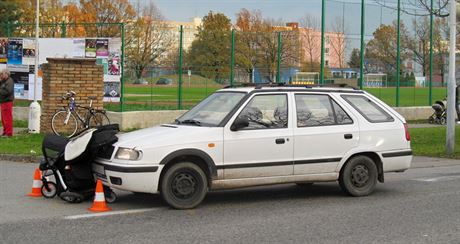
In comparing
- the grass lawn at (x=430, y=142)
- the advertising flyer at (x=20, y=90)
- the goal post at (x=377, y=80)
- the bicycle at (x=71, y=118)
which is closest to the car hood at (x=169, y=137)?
the grass lawn at (x=430, y=142)

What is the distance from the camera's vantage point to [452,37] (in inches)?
564

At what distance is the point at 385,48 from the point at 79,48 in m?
13.5

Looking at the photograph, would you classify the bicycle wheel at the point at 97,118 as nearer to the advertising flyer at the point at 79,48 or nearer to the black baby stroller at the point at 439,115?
the advertising flyer at the point at 79,48

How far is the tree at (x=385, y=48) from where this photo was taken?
82.9 feet

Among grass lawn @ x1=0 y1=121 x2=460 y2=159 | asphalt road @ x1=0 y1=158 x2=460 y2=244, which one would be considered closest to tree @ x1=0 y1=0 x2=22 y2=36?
grass lawn @ x1=0 y1=121 x2=460 y2=159

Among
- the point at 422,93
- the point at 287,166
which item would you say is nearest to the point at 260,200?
the point at 287,166

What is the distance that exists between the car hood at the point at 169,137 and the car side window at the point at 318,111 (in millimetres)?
1306

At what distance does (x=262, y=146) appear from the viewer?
26.2 feet

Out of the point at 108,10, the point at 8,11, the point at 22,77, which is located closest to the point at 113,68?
the point at 22,77

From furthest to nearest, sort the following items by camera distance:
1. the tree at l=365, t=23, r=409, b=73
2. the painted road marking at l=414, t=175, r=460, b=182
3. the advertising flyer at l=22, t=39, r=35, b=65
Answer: the tree at l=365, t=23, r=409, b=73
the advertising flyer at l=22, t=39, r=35, b=65
the painted road marking at l=414, t=175, r=460, b=182

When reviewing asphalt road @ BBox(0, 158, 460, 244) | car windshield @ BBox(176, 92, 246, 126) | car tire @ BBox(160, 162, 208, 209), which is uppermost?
car windshield @ BBox(176, 92, 246, 126)

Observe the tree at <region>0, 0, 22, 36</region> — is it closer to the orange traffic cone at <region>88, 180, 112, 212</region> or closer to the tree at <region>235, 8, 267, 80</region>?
the tree at <region>235, 8, 267, 80</region>

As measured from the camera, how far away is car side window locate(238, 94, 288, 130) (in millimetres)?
8102

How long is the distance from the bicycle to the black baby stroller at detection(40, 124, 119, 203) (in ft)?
26.6
